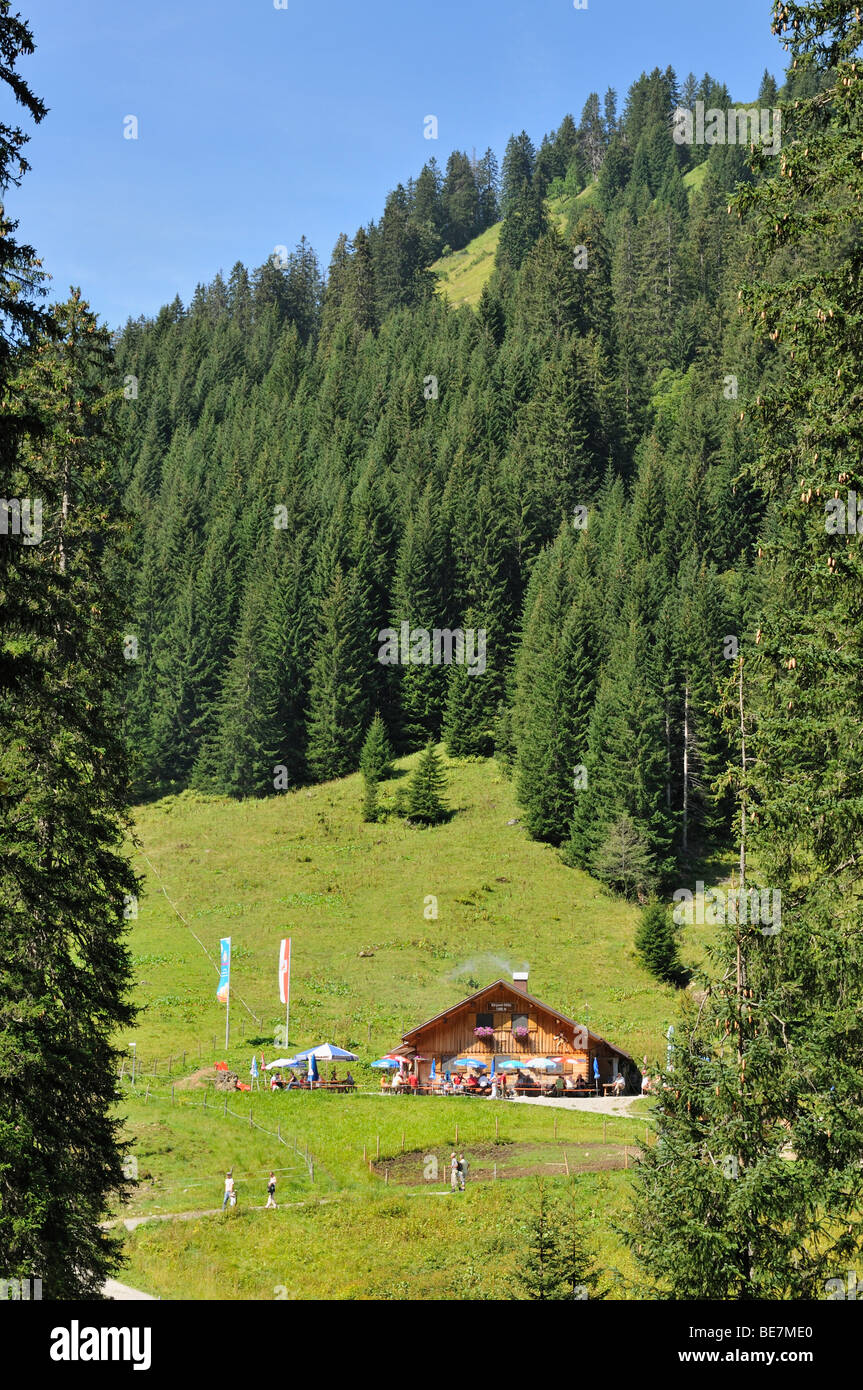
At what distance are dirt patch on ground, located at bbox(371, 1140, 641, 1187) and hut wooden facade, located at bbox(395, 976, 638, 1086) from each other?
10581 mm

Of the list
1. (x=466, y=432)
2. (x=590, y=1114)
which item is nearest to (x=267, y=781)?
(x=466, y=432)

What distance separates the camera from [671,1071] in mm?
13758

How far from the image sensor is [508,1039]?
4812 centimetres

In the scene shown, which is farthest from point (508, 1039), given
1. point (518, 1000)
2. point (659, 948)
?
point (659, 948)

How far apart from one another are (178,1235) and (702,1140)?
1855 cm

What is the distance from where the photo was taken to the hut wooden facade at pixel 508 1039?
4678cm

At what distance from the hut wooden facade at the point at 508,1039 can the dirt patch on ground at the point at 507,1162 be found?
34.7 ft

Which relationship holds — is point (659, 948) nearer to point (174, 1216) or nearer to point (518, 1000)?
point (518, 1000)

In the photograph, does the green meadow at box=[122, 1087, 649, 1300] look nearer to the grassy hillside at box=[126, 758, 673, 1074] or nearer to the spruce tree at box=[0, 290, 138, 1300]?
the spruce tree at box=[0, 290, 138, 1300]

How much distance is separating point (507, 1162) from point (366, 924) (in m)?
27.2

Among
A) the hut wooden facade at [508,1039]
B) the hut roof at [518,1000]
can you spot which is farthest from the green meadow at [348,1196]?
the hut wooden facade at [508,1039]

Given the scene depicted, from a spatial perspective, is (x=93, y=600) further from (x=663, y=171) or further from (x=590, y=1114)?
(x=663, y=171)

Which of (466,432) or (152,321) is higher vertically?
(152,321)

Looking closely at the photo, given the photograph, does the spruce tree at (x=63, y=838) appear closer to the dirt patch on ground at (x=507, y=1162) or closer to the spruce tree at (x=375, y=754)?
the dirt patch on ground at (x=507, y=1162)
